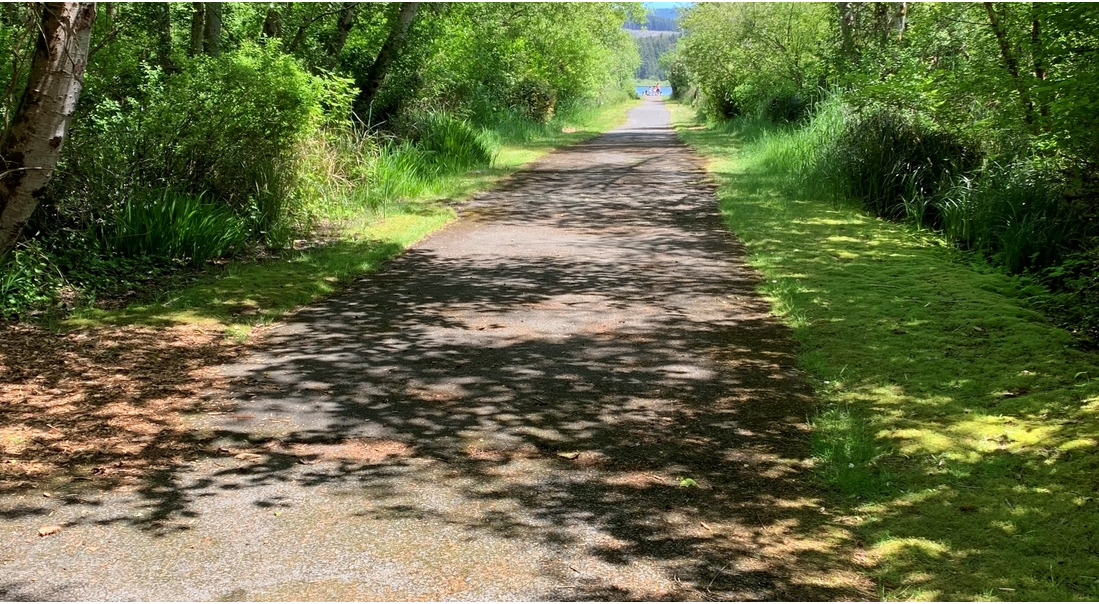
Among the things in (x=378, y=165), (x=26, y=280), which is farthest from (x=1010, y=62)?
(x=26, y=280)

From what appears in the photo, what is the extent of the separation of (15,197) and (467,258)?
4465 millimetres

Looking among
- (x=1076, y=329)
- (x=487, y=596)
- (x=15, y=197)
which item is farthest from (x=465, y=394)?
(x=1076, y=329)

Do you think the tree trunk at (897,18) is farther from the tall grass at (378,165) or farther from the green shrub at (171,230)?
the green shrub at (171,230)

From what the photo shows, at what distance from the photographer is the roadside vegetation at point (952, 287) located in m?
4.08

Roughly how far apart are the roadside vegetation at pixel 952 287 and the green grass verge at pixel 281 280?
13.5 ft

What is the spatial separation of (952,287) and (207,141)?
7.57 m

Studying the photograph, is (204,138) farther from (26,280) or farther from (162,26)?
(162,26)

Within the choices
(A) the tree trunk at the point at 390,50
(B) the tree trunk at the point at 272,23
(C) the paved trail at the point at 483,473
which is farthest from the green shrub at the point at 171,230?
(A) the tree trunk at the point at 390,50

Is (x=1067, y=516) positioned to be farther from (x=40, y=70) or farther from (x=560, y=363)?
(x=40, y=70)

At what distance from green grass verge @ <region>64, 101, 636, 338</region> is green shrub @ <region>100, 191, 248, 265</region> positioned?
0.99ft

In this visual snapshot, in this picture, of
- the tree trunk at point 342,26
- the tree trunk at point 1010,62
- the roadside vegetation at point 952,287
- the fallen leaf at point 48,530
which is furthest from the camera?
the tree trunk at point 342,26

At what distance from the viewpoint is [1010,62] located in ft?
35.3

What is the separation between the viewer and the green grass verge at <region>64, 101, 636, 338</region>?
7480 millimetres

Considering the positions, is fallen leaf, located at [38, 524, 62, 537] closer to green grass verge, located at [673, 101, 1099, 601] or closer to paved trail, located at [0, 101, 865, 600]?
paved trail, located at [0, 101, 865, 600]
